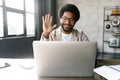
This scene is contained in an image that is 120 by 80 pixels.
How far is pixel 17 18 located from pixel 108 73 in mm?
3071

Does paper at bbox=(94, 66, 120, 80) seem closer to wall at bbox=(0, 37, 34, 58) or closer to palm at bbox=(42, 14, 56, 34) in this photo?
palm at bbox=(42, 14, 56, 34)

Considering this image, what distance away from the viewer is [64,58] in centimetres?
104

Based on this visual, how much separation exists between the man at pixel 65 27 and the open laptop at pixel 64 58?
47 cm

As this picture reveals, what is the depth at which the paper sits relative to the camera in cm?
108

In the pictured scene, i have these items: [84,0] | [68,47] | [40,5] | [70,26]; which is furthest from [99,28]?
[68,47]

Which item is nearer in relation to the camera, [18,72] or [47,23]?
[18,72]

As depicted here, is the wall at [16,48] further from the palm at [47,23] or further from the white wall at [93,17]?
the white wall at [93,17]

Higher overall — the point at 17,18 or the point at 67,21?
the point at 17,18

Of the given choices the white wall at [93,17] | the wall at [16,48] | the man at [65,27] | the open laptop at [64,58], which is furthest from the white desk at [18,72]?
the white wall at [93,17]

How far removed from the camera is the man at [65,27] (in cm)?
151

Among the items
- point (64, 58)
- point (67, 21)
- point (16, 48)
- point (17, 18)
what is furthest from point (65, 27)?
point (17, 18)

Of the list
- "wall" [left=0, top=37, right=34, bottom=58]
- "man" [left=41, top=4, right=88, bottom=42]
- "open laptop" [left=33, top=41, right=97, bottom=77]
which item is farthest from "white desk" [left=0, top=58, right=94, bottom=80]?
"wall" [left=0, top=37, right=34, bottom=58]

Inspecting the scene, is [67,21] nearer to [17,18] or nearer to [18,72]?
[18,72]

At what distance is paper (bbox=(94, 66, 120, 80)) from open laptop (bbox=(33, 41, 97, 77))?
11 centimetres
